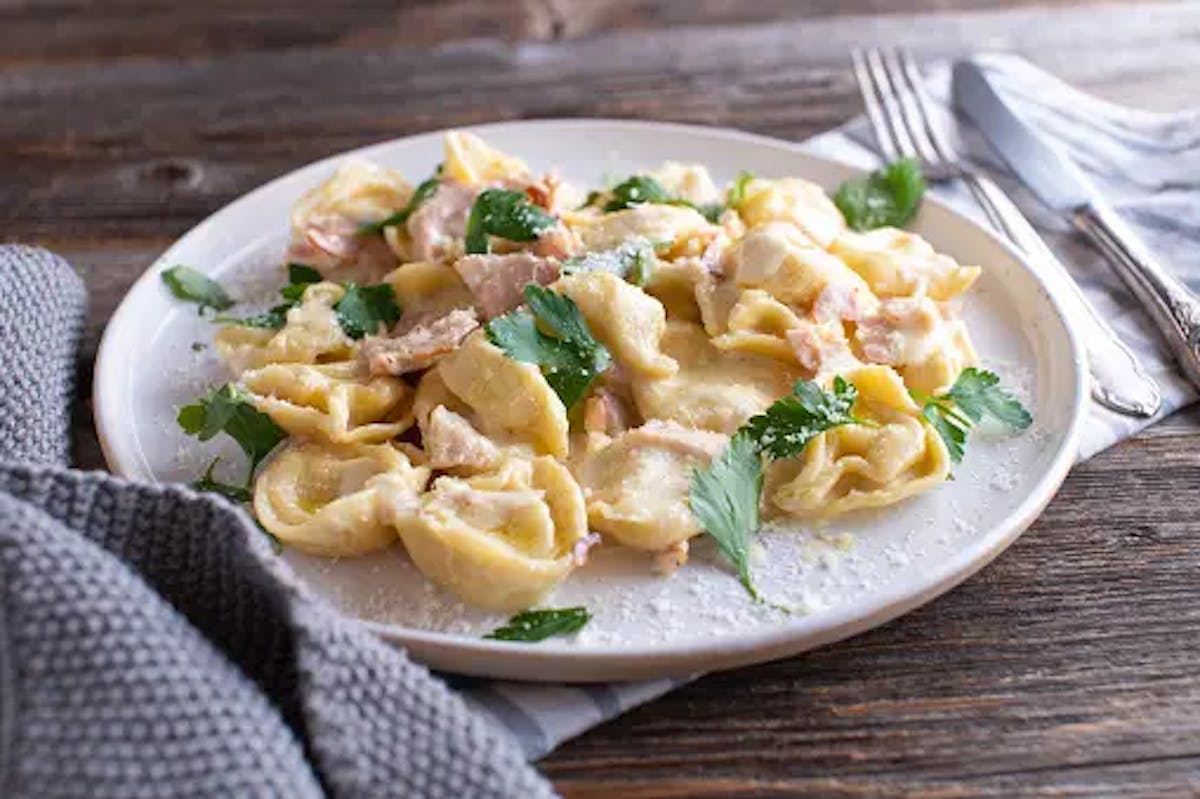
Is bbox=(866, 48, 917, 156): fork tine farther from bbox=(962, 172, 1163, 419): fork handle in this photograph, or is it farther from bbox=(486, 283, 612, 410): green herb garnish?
bbox=(486, 283, 612, 410): green herb garnish

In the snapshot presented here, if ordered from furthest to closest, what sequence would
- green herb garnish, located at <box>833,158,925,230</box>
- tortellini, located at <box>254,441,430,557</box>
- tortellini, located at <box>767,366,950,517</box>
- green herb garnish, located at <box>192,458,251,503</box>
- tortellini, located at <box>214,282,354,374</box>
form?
green herb garnish, located at <box>833,158,925,230</box>, tortellini, located at <box>214,282,354,374</box>, green herb garnish, located at <box>192,458,251,503</box>, tortellini, located at <box>767,366,950,517</box>, tortellini, located at <box>254,441,430,557</box>

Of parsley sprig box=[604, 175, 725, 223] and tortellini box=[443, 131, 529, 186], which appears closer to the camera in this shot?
parsley sprig box=[604, 175, 725, 223]

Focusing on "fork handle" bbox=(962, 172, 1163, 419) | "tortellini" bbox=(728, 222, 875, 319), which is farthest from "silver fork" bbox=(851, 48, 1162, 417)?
"tortellini" bbox=(728, 222, 875, 319)

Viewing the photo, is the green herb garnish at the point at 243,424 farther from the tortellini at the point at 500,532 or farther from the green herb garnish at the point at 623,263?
the green herb garnish at the point at 623,263

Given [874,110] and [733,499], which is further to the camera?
[874,110]

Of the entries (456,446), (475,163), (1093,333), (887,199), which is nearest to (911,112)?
(887,199)

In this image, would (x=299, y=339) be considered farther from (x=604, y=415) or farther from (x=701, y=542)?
(x=701, y=542)

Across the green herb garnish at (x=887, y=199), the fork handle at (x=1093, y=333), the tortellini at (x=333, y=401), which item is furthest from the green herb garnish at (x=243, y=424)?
the fork handle at (x=1093, y=333)
